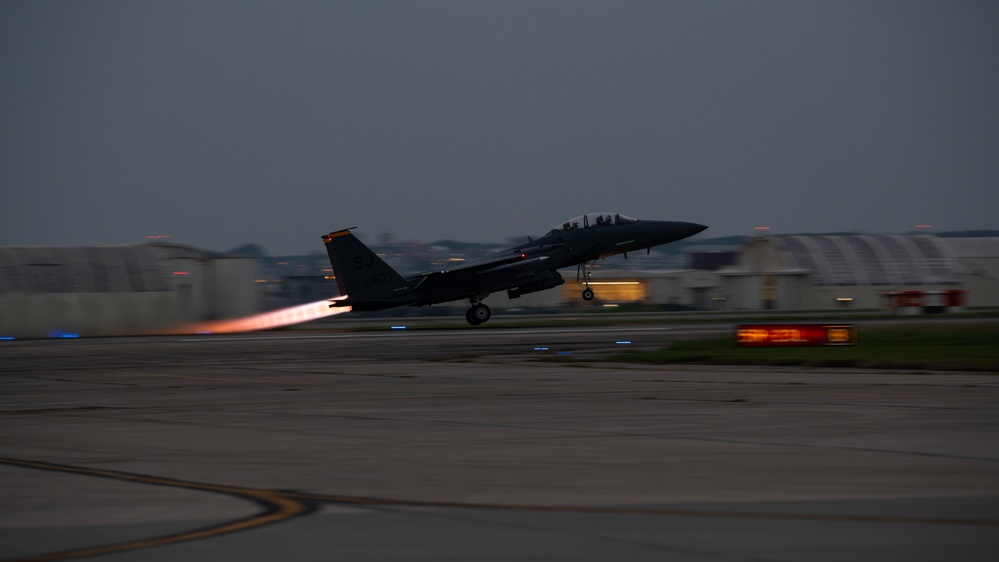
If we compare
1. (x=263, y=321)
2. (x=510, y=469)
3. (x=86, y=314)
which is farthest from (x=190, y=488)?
(x=86, y=314)

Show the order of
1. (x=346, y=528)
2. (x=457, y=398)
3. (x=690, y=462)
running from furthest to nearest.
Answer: (x=457, y=398), (x=690, y=462), (x=346, y=528)

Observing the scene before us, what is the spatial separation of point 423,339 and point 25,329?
26169mm

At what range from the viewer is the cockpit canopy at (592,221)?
43.8m

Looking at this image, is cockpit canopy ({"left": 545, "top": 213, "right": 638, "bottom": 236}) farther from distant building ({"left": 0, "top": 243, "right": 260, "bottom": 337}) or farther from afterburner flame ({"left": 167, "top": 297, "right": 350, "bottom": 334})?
distant building ({"left": 0, "top": 243, "right": 260, "bottom": 337})

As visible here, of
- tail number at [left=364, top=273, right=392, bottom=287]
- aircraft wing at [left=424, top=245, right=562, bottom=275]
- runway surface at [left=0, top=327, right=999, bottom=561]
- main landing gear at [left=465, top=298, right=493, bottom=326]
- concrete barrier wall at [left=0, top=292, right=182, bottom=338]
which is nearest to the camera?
runway surface at [left=0, top=327, right=999, bottom=561]

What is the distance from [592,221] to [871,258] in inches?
1863

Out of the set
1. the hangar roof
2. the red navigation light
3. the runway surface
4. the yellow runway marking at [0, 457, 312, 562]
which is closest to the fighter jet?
the red navigation light

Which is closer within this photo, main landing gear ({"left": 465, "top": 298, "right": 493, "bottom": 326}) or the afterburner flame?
main landing gear ({"left": 465, "top": 298, "right": 493, "bottom": 326})

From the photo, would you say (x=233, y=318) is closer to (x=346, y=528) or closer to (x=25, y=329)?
(x=25, y=329)

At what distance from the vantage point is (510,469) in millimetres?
9438

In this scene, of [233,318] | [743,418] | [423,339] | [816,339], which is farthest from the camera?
[233,318]

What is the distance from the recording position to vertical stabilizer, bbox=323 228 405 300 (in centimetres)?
4197

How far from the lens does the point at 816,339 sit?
91.2 feet

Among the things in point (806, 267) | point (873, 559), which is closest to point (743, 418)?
point (873, 559)
